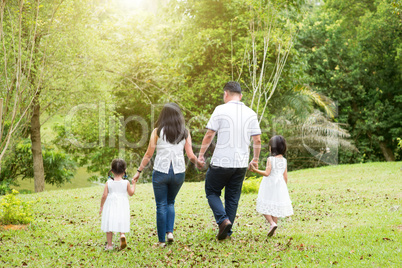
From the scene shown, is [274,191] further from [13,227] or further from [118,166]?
[13,227]

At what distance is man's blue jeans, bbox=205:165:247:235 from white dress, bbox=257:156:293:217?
0.51 metres

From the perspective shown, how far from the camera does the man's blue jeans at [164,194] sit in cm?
521

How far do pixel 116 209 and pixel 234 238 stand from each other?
1.79 meters

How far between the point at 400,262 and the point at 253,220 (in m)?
2.90

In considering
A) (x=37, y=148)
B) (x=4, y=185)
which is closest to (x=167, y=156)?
(x=37, y=148)

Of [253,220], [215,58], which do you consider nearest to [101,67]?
[215,58]

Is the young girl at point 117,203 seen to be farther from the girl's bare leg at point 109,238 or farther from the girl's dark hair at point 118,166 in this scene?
the girl's bare leg at point 109,238

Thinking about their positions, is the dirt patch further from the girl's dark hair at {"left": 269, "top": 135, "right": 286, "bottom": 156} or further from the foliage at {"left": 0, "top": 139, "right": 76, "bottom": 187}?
the foliage at {"left": 0, "top": 139, "right": 76, "bottom": 187}

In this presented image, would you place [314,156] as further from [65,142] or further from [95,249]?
[95,249]

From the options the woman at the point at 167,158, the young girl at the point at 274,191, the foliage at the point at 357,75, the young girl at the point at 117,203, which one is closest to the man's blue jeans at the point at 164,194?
Result: the woman at the point at 167,158

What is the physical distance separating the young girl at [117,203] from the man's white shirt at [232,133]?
1.22m

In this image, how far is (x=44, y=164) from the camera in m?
17.5

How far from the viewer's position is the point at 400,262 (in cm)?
459

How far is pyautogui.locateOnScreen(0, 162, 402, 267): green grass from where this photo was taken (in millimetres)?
4941
